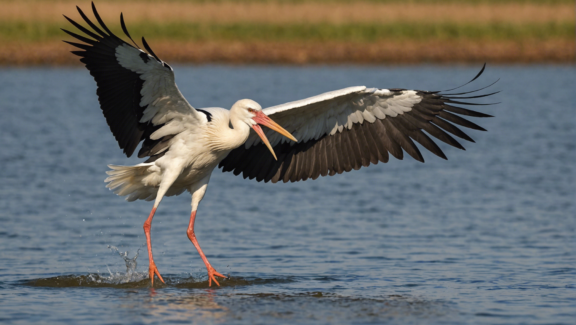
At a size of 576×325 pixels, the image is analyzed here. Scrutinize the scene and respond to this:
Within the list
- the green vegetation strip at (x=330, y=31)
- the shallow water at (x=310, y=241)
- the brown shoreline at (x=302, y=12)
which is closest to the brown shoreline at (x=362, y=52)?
the green vegetation strip at (x=330, y=31)

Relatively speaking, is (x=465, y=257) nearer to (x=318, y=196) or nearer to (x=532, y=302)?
(x=532, y=302)

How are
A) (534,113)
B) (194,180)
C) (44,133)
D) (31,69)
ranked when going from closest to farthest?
(194,180)
(44,133)
(534,113)
(31,69)

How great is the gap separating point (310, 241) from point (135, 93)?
3.35 m

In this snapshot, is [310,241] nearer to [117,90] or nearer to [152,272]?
[152,272]

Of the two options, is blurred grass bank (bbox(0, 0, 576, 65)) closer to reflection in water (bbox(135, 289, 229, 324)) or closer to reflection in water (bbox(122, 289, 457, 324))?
reflection in water (bbox(135, 289, 229, 324))

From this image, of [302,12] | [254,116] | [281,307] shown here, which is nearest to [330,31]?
[302,12]

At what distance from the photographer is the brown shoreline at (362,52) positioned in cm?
3378

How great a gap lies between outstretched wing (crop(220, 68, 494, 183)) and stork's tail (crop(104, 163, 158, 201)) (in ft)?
4.05

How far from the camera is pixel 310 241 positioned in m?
11.1

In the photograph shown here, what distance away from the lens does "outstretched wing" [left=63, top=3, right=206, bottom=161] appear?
8562mm

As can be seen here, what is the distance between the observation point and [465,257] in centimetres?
1034

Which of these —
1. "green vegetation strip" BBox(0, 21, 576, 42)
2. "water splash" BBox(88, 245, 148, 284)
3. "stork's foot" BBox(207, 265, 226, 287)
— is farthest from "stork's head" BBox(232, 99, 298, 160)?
"green vegetation strip" BBox(0, 21, 576, 42)

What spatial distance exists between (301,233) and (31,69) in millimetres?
23744

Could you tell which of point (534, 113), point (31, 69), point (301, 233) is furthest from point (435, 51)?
point (301, 233)
